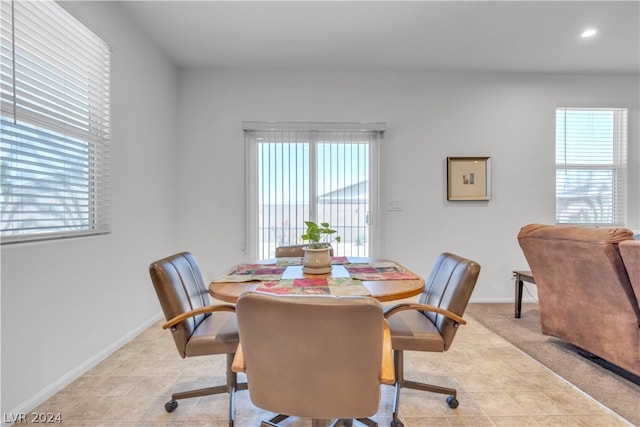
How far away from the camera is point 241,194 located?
3.62 meters

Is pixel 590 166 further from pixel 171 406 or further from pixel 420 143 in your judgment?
pixel 171 406

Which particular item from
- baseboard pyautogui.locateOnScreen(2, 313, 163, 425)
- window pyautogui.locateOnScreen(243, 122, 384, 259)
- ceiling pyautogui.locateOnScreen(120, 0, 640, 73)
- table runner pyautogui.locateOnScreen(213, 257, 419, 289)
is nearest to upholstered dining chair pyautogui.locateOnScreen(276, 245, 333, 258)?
table runner pyautogui.locateOnScreen(213, 257, 419, 289)

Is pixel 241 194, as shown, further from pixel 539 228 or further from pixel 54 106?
pixel 539 228

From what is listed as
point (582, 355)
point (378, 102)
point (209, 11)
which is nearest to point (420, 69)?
point (378, 102)

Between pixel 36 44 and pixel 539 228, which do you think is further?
pixel 539 228

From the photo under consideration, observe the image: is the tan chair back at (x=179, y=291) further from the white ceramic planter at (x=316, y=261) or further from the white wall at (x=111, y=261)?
the white wall at (x=111, y=261)

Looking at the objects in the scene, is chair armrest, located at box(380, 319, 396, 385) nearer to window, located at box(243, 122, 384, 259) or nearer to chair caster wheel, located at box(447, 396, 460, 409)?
chair caster wheel, located at box(447, 396, 460, 409)

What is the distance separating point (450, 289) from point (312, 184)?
2.29m

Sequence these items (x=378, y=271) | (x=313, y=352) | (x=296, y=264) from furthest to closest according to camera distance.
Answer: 1. (x=296, y=264)
2. (x=378, y=271)
3. (x=313, y=352)

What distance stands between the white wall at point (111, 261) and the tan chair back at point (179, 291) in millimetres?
787

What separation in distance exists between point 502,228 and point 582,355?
166cm

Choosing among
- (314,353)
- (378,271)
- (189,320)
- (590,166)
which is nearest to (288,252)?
(378,271)

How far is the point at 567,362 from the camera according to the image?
2.25m

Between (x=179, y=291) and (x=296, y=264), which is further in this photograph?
(x=296, y=264)
